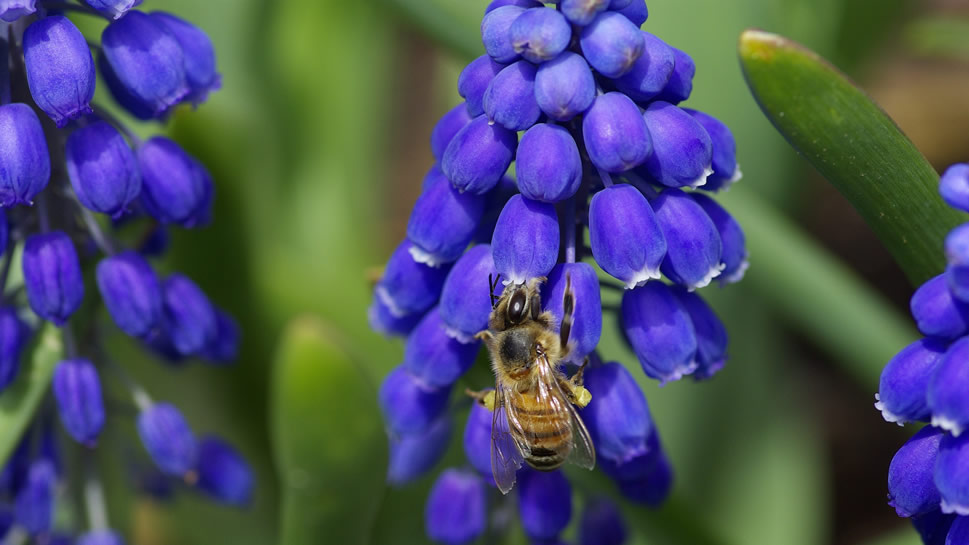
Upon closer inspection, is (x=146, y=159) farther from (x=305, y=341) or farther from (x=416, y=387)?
(x=416, y=387)

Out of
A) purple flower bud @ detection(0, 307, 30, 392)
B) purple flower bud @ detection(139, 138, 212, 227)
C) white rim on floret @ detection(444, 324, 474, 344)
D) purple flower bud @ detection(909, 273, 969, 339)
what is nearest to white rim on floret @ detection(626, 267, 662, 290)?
white rim on floret @ detection(444, 324, 474, 344)

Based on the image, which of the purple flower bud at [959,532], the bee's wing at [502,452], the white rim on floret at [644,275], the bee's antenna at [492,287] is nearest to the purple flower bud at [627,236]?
the white rim on floret at [644,275]

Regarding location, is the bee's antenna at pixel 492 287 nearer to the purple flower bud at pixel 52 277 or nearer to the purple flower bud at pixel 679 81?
the purple flower bud at pixel 679 81

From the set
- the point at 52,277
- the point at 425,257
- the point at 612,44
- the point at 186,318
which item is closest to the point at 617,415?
the point at 425,257

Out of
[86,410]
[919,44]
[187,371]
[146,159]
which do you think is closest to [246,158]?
[187,371]

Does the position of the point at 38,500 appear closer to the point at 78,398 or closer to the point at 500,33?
the point at 78,398
